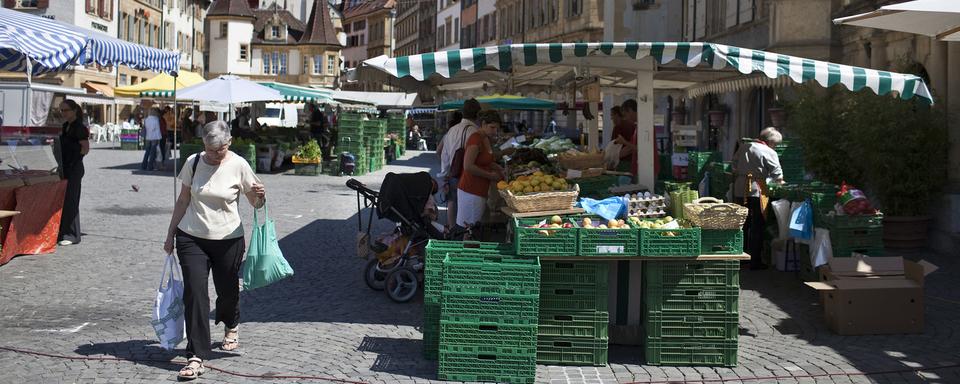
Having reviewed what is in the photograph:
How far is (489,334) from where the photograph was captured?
699cm

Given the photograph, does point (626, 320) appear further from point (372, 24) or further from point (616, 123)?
point (372, 24)

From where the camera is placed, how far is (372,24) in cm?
12862

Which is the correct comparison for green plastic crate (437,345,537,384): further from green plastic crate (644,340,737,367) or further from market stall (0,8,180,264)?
market stall (0,8,180,264)

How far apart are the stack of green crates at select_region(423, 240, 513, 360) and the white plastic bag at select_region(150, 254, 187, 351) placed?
5.24 feet

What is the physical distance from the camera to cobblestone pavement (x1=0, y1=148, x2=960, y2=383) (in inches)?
287

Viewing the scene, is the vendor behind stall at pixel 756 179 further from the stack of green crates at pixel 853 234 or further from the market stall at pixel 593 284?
the market stall at pixel 593 284

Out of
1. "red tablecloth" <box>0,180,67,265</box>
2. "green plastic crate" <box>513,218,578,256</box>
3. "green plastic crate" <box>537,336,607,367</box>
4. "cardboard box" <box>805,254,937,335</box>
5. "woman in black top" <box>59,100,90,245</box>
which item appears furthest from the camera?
"woman in black top" <box>59,100,90,245</box>

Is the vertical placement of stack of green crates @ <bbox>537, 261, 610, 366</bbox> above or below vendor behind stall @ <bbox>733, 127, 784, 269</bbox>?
below

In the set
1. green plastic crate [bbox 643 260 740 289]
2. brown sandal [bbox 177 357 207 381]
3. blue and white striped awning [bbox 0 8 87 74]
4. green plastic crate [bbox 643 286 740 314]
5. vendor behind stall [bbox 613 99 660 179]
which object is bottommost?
brown sandal [bbox 177 357 207 381]

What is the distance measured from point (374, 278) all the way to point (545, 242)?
333cm

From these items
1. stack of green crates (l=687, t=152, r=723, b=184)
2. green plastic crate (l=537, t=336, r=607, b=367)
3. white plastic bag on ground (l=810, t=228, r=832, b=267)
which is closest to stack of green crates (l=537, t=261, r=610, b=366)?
green plastic crate (l=537, t=336, r=607, b=367)

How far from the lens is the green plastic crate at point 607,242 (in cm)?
740

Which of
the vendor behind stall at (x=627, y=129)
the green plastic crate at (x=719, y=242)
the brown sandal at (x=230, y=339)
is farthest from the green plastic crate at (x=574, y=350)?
the vendor behind stall at (x=627, y=129)

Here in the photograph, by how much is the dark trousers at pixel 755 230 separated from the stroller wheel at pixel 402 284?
13.4ft
